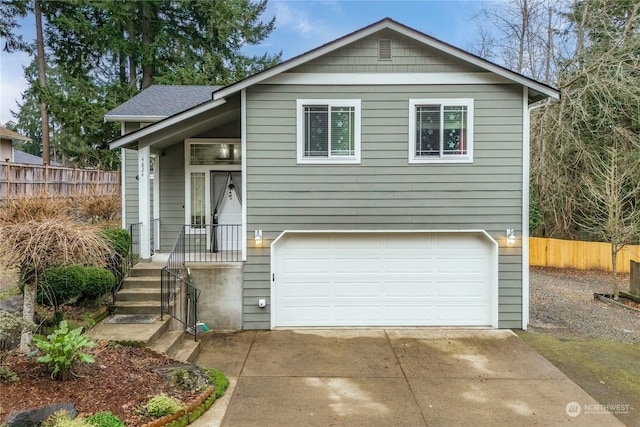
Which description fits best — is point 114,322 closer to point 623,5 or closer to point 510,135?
point 510,135

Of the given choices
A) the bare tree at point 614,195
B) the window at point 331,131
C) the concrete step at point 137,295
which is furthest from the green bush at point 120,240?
the bare tree at point 614,195

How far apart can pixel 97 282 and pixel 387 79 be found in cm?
645

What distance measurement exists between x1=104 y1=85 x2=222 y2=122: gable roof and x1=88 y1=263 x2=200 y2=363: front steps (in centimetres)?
392

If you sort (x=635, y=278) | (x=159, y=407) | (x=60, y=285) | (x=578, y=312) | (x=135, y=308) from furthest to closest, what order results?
(x=635, y=278), (x=578, y=312), (x=135, y=308), (x=60, y=285), (x=159, y=407)

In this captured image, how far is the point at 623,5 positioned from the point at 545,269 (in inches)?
390

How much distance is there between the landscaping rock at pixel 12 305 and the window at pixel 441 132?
24.0 feet

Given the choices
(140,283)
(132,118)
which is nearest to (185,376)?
(140,283)

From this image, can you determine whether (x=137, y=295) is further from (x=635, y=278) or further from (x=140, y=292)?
(x=635, y=278)

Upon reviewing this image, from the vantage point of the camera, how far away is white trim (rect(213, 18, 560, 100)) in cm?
739

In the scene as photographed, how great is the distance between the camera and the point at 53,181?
45.5 feet

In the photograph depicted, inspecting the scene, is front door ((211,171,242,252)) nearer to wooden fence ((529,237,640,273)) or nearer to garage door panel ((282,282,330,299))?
garage door panel ((282,282,330,299))

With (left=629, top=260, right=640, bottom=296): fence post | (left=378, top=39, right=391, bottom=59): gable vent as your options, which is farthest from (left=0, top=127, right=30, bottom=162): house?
(left=629, top=260, right=640, bottom=296): fence post

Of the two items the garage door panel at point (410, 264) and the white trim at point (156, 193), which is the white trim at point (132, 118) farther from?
the garage door panel at point (410, 264)

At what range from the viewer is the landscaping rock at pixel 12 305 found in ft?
19.7
